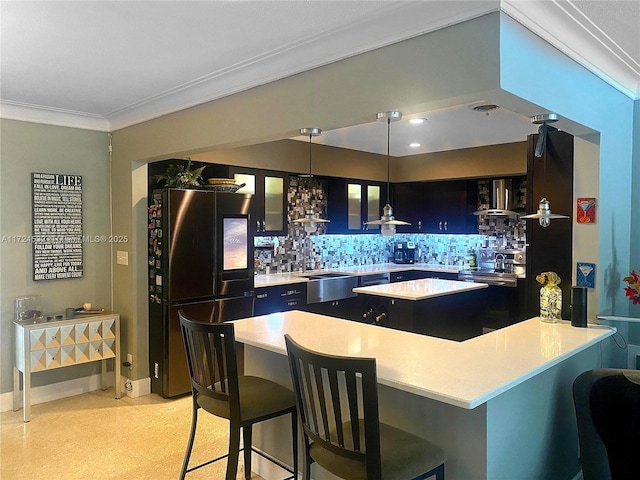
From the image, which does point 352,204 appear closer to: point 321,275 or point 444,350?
point 321,275

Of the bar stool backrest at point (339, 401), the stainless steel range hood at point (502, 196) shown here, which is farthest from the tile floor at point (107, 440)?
the stainless steel range hood at point (502, 196)

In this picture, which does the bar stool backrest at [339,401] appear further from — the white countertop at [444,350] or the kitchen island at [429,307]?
the kitchen island at [429,307]

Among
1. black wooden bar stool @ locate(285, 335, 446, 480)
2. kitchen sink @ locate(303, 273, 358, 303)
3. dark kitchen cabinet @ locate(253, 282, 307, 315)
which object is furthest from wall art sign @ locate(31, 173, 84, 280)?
black wooden bar stool @ locate(285, 335, 446, 480)

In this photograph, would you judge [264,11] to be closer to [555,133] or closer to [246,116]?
[246,116]

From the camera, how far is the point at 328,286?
18.5 ft

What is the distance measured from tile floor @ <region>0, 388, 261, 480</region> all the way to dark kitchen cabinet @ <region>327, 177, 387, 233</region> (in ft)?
10.1

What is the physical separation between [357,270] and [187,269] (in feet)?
9.25

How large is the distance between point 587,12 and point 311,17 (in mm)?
1236

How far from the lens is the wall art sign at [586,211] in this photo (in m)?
2.89

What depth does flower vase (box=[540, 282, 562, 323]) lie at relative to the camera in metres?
2.84

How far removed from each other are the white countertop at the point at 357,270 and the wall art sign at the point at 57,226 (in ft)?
5.71

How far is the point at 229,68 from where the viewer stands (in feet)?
9.66

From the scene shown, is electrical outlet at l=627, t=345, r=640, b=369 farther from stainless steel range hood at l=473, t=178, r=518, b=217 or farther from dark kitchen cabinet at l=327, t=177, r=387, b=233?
dark kitchen cabinet at l=327, t=177, r=387, b=233

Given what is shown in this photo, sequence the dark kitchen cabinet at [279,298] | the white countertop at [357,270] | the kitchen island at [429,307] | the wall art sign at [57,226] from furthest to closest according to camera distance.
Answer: the white countertop at [357,270], the dark kitchen cabinet at [279,298], the kitchen island at [429,307], the wall art sign at [57,226]
